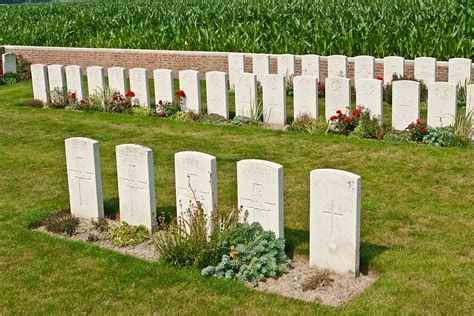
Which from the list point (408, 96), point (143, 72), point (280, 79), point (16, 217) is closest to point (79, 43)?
point (143, 72)

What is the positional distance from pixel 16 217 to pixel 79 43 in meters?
17.3

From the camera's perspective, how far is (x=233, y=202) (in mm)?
9648

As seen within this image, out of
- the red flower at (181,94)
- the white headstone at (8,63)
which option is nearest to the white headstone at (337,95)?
the red flower at (181,94)

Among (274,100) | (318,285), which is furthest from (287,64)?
(318,285)

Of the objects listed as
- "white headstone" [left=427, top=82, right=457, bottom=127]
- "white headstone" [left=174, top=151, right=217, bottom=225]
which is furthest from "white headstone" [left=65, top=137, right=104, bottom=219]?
"white headstone" [left=427, top=82, right=457, bottom=127]

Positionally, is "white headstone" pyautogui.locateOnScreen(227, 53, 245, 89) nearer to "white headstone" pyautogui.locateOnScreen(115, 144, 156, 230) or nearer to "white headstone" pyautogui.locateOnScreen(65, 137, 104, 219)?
"white headstone" pyautogui.locateOnScreen(65, 137, 104, 219)

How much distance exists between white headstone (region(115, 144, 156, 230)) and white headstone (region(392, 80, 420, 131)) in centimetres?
634

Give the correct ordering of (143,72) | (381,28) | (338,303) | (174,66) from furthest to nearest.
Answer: (174,66) < (381,28) < (143,72) < (338,303)

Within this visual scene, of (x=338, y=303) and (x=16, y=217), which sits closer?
(x=338, y=303)

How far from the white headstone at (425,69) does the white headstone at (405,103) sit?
10.5 feet

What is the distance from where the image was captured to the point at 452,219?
28.7 feet

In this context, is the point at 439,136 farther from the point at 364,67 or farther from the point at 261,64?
the point at 261,64

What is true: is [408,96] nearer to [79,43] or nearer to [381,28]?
[381,28]

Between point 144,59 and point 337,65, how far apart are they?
23.5 feet
